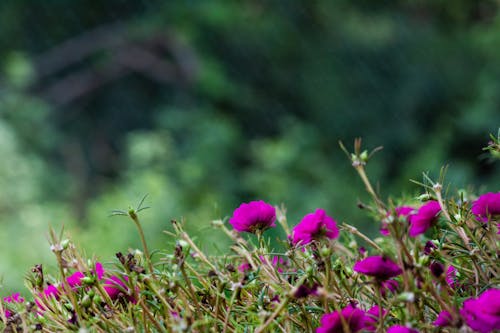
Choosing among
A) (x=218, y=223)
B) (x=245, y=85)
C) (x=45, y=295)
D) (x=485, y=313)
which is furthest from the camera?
(x=245, y=85)

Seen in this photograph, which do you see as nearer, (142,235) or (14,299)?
(142,235)

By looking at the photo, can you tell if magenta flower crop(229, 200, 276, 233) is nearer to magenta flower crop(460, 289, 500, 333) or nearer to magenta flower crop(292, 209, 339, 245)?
magenta flower crop(292, 209, 339, 245)

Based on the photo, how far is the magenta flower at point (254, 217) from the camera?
62 centimetres

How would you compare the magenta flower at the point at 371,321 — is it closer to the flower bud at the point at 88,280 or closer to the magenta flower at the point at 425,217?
the magenta flower at the point at 425,217

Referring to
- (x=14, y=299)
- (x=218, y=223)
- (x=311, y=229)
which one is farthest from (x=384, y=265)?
(x=14, y=299)

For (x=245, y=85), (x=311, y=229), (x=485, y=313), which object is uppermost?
(x=245, y=85)

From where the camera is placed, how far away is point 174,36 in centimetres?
522

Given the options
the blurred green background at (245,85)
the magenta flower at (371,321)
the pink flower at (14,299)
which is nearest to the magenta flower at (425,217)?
the magenta flower at (371,321)

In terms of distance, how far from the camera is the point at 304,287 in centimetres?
50

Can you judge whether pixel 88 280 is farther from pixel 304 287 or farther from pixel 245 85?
pixel 245 85

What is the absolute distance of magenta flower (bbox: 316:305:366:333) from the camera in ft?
1.56

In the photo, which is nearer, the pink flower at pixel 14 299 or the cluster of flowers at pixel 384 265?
the cluster of flowers at pixel 384 265

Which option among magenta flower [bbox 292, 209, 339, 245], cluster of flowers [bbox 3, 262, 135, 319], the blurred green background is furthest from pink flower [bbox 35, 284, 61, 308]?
the blurred green background

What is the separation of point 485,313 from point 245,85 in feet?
16.0
